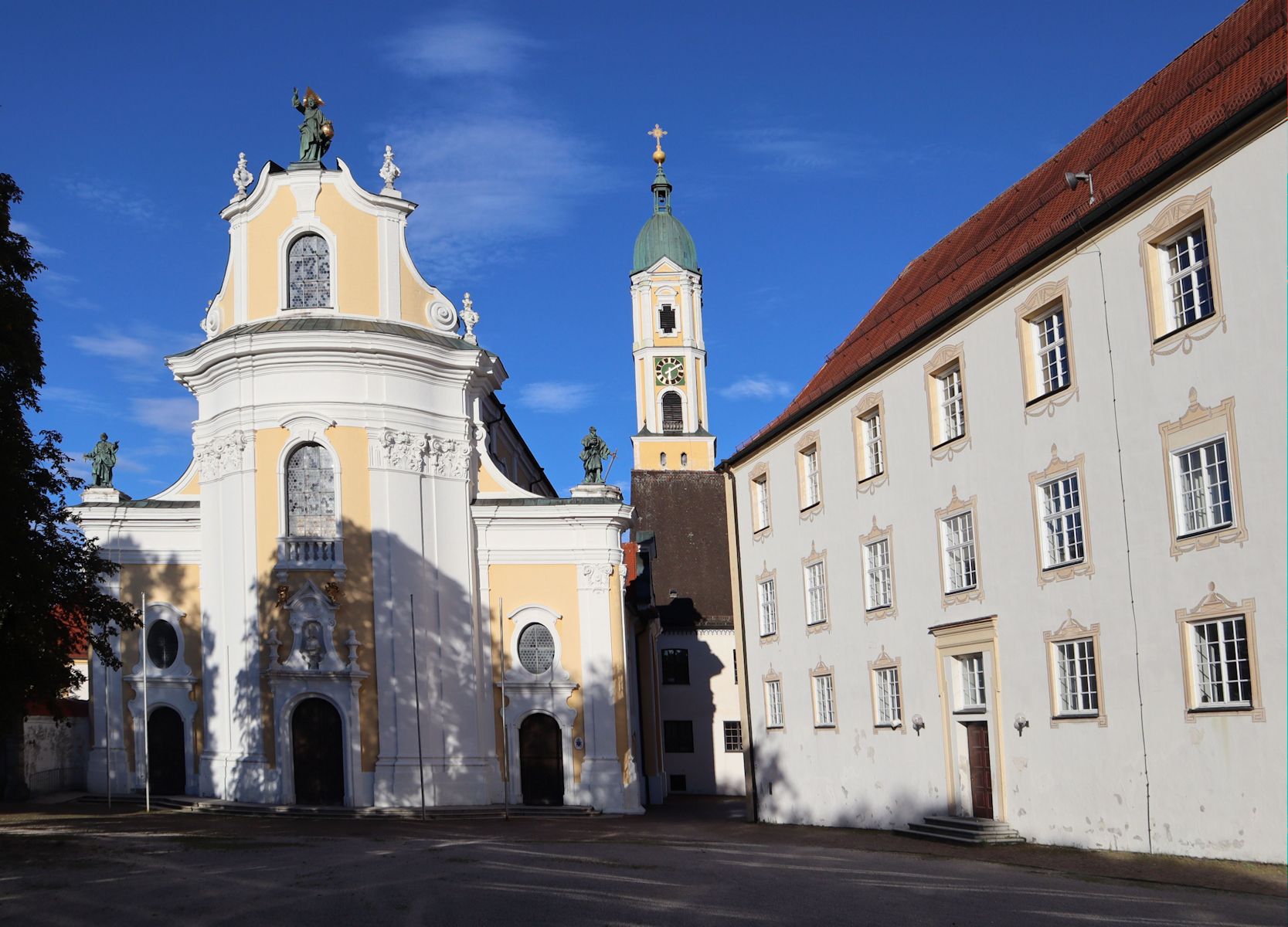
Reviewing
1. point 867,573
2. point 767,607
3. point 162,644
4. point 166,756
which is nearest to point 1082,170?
point 867,573

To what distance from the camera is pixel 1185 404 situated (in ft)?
61.0

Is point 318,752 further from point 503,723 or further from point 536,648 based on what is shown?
point 536,648

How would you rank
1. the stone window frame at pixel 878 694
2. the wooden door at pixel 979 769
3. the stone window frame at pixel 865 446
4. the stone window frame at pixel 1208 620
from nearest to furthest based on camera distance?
the stone window frame at pixel 1208 620
the wooden door at pixel 979 769
the stone window frame at pixel 878 694
the stone window frame at pixel 865 446

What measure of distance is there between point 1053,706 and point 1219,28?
11332mm

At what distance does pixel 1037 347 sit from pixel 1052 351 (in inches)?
16.5

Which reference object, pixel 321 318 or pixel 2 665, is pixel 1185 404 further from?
pixel 321 318

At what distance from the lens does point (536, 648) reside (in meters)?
37.7

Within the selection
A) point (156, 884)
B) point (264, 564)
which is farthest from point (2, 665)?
point (264, 564)

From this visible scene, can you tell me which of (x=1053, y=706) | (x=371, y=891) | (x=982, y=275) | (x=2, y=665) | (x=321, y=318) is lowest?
(x=371, y=891)

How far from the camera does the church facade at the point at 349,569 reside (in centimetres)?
3541

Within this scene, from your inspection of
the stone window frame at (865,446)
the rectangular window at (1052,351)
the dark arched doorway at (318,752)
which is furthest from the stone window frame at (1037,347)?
the dark arched doorway at (318,752)

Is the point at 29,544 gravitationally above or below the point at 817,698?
above

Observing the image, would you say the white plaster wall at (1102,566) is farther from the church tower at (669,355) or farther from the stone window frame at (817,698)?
the church tower at (669,355)

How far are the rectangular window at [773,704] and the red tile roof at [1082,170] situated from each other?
5.72 meters
